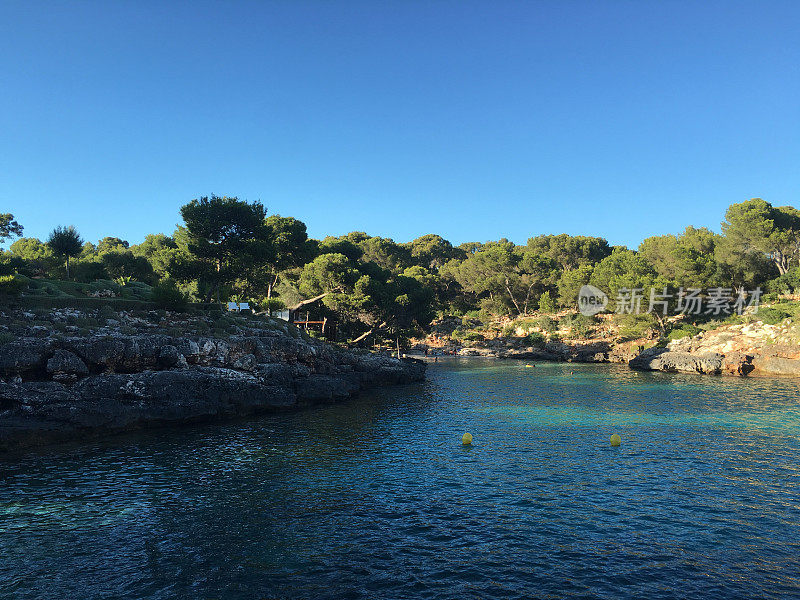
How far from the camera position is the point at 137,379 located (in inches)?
1277

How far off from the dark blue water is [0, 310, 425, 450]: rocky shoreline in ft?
6.76

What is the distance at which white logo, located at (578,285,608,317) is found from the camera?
334 feet

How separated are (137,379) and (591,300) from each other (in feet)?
312

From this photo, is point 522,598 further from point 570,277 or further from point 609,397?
point 570,277

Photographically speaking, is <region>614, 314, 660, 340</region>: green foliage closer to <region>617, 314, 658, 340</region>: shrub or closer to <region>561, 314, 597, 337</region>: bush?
<region>617, 314, 658, 340</region>: shrub

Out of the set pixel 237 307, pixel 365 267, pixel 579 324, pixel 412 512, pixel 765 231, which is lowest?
pixel 412 512

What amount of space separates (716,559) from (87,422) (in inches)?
1311

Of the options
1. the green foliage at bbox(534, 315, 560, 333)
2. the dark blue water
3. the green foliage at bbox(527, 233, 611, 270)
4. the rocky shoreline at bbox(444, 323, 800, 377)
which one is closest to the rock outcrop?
the rocky shoreline at bbox(444, 323, 800, 377)

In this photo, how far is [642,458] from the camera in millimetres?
24953

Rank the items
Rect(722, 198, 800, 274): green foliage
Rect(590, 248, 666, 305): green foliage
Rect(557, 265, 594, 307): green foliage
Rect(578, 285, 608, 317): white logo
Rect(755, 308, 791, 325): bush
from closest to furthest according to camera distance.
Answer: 1. Rect(755, 308, 791, 325): bush
2. Rect(722, 198, 800, 274): green foliage
3. Rect(590, 248, 666, 305): green foliage
4. Rect(578, 285, 608, 317): white logo
5. Rect(557, 265, 594, 307): green foliage

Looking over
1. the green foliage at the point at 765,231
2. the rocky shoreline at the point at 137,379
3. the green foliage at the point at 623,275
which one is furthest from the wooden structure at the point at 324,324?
the green foliage at the point at 765,231

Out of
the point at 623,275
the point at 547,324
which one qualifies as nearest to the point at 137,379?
the point at 623,275

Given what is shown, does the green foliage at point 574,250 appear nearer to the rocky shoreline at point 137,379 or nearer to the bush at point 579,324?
the bush at point 579,324

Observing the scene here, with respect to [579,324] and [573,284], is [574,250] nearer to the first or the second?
[573,284]
